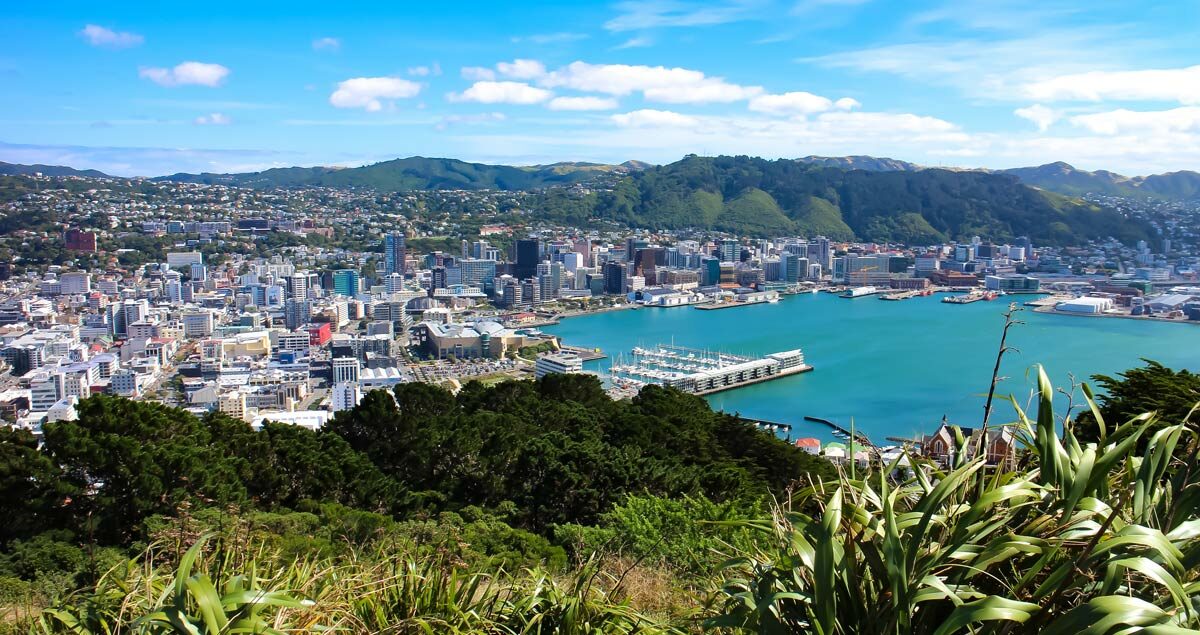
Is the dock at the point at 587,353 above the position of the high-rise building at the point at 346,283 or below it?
below

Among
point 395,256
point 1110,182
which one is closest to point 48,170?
point 395,256

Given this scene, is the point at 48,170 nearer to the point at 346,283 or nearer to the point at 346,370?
the point at 346,283

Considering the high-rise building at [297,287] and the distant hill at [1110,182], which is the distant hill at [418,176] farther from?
the high-rise building at [297,287]

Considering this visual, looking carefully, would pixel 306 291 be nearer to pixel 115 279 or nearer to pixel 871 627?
pixel 115 279

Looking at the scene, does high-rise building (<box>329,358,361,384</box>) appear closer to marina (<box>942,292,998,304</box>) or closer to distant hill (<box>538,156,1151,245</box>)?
marina (<box>942,292,998,304</box>)

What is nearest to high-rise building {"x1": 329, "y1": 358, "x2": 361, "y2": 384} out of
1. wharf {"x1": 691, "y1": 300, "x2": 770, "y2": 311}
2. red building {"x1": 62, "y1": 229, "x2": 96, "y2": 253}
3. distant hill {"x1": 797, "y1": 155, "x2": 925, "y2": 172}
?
wharf {"x1": 691, "y1": 300, "x2": 770, "y2": 311}

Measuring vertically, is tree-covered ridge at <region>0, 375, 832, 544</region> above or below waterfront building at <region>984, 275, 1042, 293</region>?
above

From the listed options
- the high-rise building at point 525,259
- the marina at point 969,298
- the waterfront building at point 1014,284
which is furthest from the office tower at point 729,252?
the waterfront building at point 1014,284

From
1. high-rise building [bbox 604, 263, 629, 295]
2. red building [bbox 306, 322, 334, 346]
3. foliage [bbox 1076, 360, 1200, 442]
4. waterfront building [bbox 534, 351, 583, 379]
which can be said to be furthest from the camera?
high-rise building [bbox 604, 263, 629, 295]
